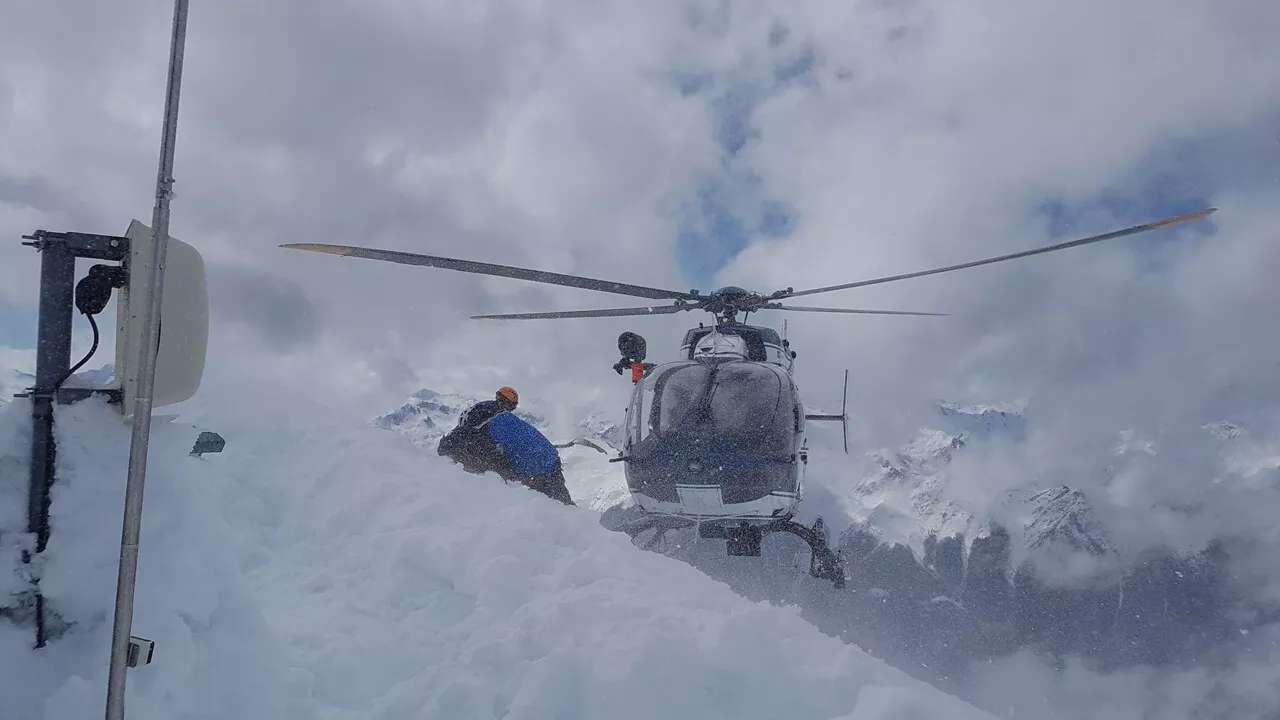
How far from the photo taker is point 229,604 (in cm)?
312

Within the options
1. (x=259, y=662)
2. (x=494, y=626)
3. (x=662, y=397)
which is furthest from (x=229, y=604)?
(x=662, y=397)

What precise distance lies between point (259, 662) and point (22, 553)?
103cm

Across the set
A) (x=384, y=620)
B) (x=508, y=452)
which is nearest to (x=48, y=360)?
(x=384, y=620)

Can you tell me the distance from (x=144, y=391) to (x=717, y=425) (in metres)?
6.92

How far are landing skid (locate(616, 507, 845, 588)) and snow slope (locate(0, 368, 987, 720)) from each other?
475 cm

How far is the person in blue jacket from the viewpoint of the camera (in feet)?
26.0

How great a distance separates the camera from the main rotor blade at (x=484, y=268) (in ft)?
18.1

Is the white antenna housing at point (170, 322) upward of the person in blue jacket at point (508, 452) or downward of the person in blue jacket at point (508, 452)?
upward

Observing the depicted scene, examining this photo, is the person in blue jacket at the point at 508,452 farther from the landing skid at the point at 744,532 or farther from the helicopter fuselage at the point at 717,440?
the landing skid at the point at 744,532

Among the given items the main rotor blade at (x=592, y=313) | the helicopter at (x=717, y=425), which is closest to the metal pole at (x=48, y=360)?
the helicopter at (x=717, y=425)

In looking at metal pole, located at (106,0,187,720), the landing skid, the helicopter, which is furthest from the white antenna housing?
the landing skid

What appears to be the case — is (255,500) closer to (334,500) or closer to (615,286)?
(334,500)

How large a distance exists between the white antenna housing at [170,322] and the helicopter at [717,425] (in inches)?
193

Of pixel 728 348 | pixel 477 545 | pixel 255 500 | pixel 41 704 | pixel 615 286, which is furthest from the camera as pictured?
pixel 728 348
